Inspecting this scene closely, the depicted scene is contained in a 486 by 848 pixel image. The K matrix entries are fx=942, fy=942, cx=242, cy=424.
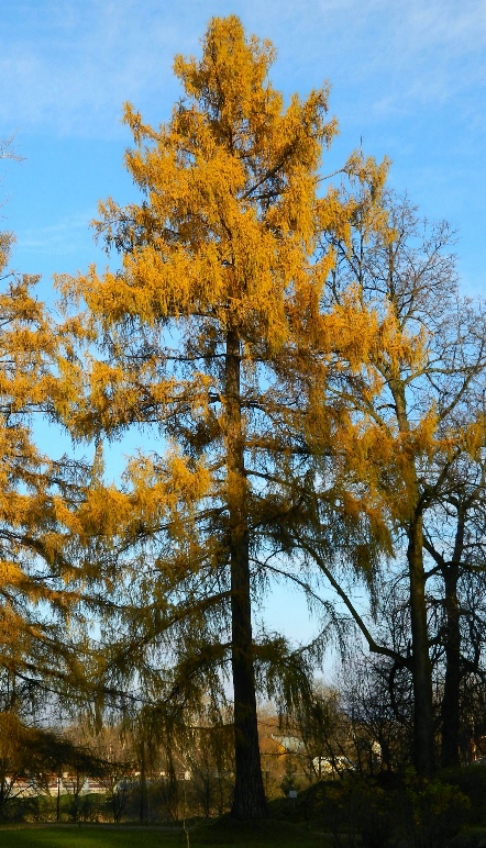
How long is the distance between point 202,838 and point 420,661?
16.8 ft

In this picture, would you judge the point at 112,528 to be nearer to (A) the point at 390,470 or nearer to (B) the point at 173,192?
(A) the point at 390,470

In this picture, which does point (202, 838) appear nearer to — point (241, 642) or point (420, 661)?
point (241, 642)

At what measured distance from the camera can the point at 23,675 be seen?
15.2 metres

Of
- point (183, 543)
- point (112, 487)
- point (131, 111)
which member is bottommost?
point (183, 543)

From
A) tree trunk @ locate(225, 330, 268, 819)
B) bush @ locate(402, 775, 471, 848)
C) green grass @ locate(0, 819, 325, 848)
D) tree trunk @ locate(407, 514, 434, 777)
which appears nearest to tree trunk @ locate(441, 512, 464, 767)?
tree trunk @ locate(407, 514, 434, 777)

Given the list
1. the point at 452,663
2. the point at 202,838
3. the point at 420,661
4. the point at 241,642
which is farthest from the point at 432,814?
the point at 452,663

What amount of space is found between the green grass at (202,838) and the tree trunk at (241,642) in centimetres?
31

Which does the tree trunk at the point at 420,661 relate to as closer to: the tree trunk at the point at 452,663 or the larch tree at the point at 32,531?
the tree trunk at the point at 452,663

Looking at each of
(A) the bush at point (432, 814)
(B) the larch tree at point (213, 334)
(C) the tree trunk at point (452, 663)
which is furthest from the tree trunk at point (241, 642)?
(C) the tree trunk at point (452, 663)

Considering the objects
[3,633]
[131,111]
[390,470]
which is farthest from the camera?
[131,111]

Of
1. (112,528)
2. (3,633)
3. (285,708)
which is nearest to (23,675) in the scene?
(3,633)

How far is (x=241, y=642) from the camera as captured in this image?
497 inches

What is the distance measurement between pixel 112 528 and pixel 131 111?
279 inches

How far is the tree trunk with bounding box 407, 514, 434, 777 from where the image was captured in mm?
15078
